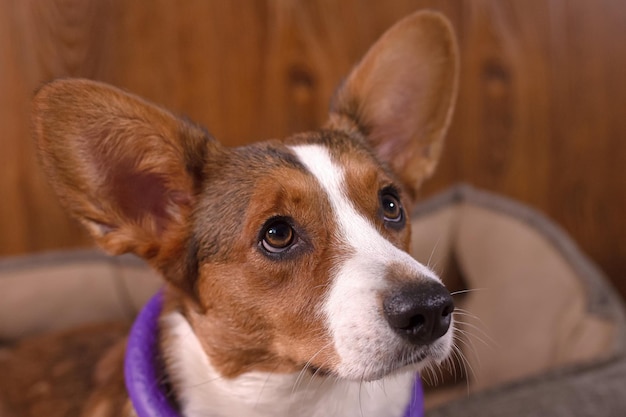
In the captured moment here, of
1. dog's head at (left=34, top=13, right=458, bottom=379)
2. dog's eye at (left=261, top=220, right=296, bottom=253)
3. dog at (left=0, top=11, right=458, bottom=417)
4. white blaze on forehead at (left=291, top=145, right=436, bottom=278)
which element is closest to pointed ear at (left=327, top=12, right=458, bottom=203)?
dog at (left=0, top=11, right=458, bottom=417)

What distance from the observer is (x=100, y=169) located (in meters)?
1.38

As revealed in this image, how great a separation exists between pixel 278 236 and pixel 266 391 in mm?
339

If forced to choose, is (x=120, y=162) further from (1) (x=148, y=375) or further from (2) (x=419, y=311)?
(2) (x=419, y=311)

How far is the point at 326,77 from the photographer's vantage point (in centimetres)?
281

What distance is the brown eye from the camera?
1426 millimetres

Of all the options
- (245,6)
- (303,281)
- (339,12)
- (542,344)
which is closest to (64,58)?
(245,6)

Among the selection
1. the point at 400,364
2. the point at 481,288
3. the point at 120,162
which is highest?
the point at 120,162

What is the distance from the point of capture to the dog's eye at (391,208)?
1.42 meters

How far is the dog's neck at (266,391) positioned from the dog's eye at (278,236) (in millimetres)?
263

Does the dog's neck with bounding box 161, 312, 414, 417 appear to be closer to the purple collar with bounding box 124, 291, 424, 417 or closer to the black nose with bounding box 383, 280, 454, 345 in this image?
the purple collar with bounding box 124, 291, 424, 417

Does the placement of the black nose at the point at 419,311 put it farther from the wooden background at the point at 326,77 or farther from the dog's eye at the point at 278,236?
the wooden background at the point at 326,77

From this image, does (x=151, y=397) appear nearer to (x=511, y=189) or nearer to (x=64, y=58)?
(x=64, y=58)

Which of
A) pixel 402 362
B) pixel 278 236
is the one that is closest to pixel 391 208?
pixel 278 236

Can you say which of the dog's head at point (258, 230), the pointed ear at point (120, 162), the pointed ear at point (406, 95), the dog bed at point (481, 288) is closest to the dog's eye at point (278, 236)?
the dog's head at point (258, 230)
